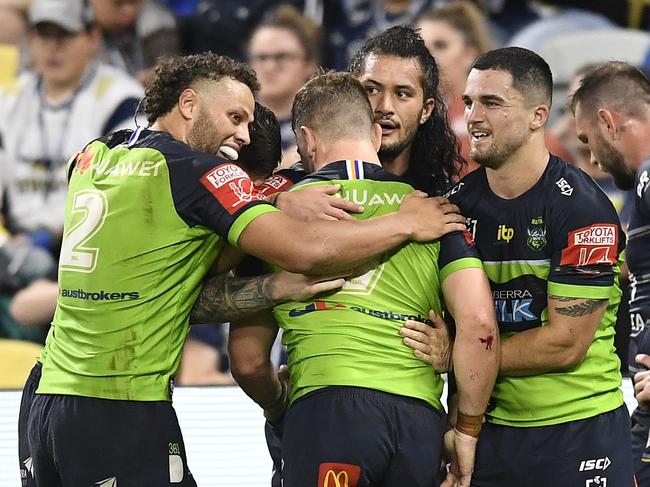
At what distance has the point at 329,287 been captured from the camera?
3764mm

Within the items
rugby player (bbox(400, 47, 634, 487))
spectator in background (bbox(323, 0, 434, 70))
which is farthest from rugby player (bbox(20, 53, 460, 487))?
spectator in background (bbox(323, 0, 434, 70))

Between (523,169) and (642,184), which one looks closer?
(523,169)

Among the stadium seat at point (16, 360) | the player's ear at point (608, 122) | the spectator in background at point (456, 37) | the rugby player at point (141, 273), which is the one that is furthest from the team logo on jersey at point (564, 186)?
the stadium seat at point (16, 360)

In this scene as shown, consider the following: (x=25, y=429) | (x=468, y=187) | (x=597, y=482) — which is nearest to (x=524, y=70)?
(x=468, y=187)

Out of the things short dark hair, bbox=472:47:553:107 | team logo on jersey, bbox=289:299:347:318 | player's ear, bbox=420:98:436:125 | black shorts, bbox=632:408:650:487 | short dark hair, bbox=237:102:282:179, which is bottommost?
black shorts, bbox=632:408:650:487

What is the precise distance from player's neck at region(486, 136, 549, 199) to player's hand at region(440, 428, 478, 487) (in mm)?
881

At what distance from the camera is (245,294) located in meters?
4.04

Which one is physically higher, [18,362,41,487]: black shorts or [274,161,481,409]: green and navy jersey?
[274,161,481,409]: green and navy jersey

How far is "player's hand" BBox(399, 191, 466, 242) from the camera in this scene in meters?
3.75

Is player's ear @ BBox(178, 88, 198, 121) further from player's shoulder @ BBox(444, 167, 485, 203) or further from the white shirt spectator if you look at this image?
the white shirt spectator

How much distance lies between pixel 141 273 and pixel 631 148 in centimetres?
218

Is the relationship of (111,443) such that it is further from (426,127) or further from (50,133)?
(50,133)

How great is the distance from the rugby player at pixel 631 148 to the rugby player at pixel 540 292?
601mm

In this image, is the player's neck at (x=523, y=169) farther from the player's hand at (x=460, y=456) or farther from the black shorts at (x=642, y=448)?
the black shorts at (x=642, y=448)
